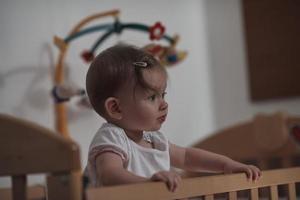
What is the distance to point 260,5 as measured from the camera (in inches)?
79.2

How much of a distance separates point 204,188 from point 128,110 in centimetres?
18

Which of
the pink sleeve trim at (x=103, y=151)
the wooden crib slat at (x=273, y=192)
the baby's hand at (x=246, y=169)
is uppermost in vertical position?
the pink sleeve trim at (x=103, y=151)

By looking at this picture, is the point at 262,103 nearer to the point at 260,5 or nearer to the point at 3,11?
the point at 260,5

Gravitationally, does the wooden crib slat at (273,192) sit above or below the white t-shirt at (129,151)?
below

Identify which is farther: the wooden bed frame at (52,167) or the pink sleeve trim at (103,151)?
the pink sleeve trim at (103,151)

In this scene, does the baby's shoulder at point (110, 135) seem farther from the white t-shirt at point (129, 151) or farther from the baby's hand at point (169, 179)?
the baby's hand at point (169, 179)

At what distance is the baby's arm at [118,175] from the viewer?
74 cm

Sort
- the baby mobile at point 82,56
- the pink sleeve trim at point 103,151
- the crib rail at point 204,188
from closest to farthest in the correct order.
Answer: the crib rail at point 204,188
the pink sleeve trim at point 103,151
the baby mobile at point 82,56

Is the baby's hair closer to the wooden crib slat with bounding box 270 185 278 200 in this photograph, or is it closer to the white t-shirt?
the white t-shirt

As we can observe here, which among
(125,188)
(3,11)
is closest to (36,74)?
(3,11)

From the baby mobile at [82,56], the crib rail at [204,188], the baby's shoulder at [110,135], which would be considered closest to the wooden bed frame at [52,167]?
the crib rail at [204,188]

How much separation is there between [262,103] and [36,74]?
0.87 m

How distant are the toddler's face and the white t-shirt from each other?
0.09ft

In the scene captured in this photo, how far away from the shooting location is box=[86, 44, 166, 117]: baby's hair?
839 mm
